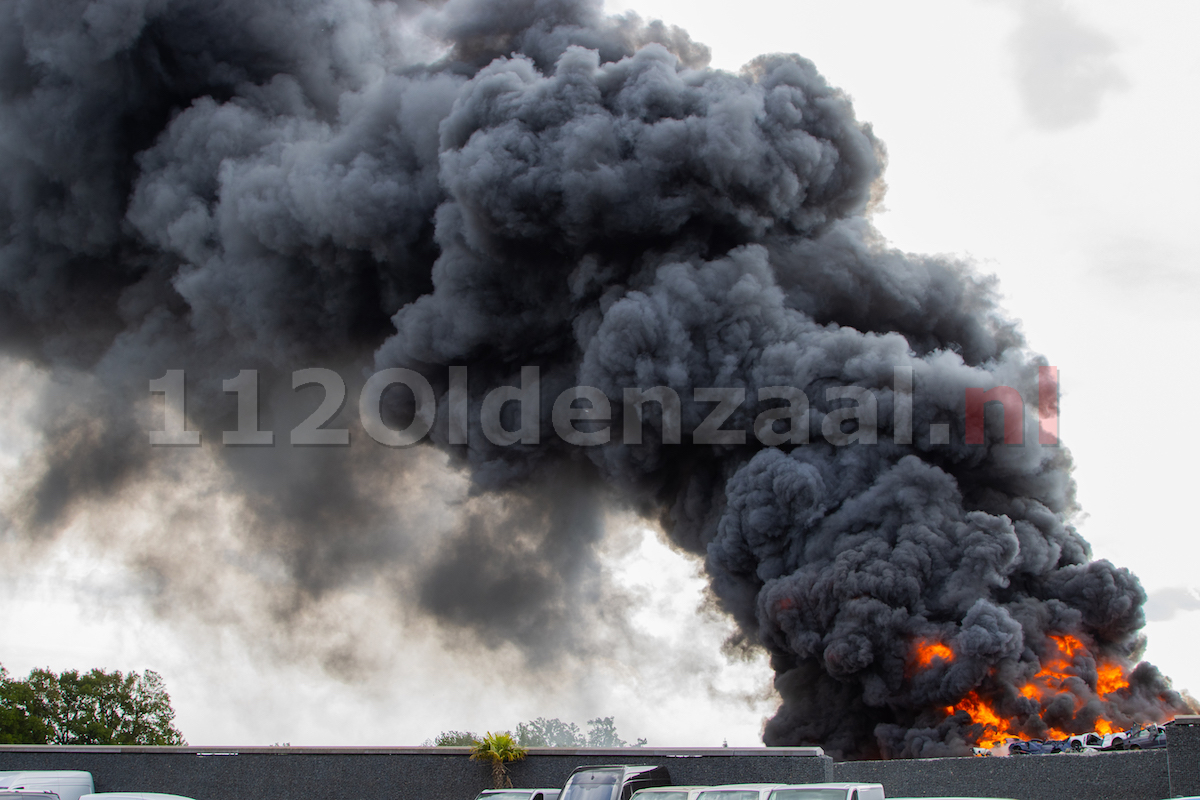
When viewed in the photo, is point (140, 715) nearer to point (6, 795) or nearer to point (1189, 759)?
point (6, 795)

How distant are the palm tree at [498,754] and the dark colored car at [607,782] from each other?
2.33 m

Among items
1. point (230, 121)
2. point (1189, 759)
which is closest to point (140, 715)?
point (230, 121)

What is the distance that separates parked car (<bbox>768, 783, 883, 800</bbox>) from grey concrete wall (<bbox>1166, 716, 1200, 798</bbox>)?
6374 mm

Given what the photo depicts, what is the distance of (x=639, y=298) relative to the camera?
40344 millimetres

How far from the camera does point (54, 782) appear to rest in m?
23.1

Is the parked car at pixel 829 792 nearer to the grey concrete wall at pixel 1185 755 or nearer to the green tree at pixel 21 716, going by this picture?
the grey concrete wall at pixel 1185 755

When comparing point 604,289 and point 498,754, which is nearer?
point 498,754

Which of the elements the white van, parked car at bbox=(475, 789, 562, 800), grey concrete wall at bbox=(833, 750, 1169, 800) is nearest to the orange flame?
grey concrete wall at bbox=(833, 750, 1169, 800)

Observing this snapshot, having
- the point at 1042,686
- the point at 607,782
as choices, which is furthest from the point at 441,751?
the point at 1042,686

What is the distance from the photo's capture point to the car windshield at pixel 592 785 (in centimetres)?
1938

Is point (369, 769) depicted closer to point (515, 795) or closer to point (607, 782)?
point (515, 795)

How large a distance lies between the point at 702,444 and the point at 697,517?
292cm

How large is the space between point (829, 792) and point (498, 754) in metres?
8.35

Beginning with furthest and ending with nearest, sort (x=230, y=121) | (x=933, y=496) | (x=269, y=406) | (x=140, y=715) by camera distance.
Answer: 1. (x=140, y=715)
2. (x=269, y=406)
3. (x=230, y=121)
4. (x=933, y=496)
